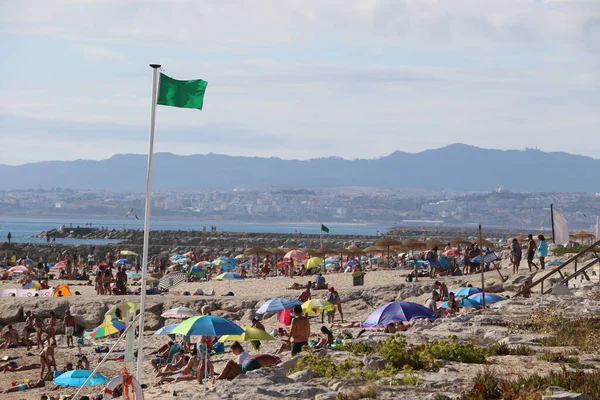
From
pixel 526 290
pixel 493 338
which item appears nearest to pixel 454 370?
pixel 493 338

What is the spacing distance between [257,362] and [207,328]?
4.76 ft

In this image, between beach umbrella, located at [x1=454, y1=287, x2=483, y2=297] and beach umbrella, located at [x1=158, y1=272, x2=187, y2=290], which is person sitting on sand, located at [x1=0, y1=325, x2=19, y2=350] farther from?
beach umbrella, located at [x1=454, y1=287, x2=483, y2=297]

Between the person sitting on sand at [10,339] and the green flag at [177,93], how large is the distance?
12014 millimetres

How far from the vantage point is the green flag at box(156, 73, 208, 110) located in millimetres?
13617

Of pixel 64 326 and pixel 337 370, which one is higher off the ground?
pixel 337 370

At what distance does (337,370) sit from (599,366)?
3221 mm

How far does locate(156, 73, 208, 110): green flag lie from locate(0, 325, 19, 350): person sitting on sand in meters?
12.0

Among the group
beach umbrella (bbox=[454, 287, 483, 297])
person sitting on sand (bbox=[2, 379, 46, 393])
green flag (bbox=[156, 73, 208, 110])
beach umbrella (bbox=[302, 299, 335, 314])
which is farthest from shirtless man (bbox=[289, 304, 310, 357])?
beach umbrella (bbox=[454, 287, 483, 297])

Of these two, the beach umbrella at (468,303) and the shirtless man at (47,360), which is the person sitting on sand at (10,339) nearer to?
the shirtless man at (47,360)

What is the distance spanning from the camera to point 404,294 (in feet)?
83.7

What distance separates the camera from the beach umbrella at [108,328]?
20531mm

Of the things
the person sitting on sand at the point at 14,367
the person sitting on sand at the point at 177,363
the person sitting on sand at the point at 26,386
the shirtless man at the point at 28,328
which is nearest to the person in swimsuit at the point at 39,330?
the shirtless man at the point at 28,328

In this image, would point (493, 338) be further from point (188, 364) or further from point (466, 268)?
point (466, 268)

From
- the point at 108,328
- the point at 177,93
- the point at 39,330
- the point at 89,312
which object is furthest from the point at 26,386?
the point at 177,93
